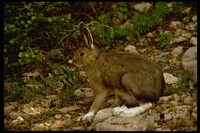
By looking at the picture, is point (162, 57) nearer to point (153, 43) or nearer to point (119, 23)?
point (153, 43)

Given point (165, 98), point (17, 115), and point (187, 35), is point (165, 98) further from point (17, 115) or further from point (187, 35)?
point (187, 35)

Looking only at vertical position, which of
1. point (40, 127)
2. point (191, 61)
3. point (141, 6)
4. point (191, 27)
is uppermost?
point (141, 6)

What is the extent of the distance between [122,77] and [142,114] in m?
0.58

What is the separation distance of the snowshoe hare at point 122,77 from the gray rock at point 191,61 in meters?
0.97

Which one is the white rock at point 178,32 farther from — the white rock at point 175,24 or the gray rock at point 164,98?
the gray rock at point 164,98

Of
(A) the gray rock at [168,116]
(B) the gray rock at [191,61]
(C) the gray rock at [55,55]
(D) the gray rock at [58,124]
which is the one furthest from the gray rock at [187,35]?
(D) the gray rock at [58,124]

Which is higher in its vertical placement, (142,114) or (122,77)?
(122,77)

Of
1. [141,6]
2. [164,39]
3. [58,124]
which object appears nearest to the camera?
[58,124]

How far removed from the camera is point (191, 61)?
256 inches

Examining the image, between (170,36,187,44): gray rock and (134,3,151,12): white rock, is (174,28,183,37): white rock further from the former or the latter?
(134,3,151,12): white rock

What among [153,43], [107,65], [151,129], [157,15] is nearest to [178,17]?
[157,15]

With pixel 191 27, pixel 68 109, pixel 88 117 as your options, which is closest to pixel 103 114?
pixel 88 117

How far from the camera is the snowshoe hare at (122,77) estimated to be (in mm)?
5184

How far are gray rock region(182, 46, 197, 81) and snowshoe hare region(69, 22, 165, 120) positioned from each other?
97 centimetres
